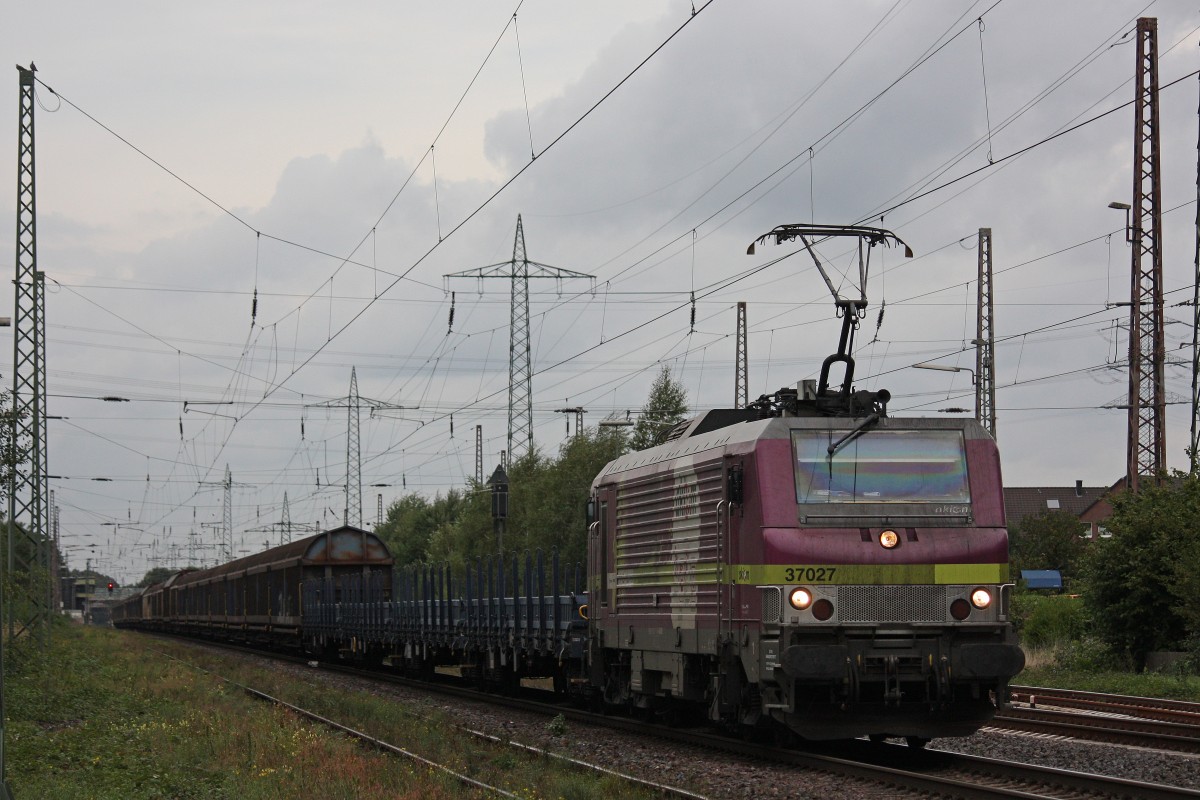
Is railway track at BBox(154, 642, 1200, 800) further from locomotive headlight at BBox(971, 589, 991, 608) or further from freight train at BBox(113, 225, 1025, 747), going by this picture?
locomotive headlight at BBox(971, 589, 991, 608)

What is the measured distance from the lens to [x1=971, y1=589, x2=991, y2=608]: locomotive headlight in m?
13.6

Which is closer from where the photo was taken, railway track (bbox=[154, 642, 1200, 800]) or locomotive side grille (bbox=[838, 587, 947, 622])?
railway track (bbox=[154, 642, 1200, 800])

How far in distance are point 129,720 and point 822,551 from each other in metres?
11.6

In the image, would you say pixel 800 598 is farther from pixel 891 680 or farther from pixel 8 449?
pixel 8 449

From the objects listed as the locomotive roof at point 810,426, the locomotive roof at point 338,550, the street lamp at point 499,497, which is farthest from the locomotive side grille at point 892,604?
the locomotive roof at point 338,550

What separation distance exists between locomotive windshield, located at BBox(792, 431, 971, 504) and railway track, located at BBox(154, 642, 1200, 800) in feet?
8.30

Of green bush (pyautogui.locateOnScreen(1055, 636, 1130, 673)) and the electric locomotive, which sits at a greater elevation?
the electric locomotive

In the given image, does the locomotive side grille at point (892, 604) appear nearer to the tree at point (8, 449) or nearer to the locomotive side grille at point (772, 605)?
the locomotive side grille at point (772, 605)

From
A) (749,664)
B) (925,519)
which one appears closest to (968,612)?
(925,519)

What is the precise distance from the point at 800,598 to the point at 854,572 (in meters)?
0.58

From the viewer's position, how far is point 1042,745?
605 inches

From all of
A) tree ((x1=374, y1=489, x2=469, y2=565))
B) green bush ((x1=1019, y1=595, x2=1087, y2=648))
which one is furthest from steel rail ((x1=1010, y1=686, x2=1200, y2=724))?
tree ((x1=374, y1=489, x2=469, y2=565))

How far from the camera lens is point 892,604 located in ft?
44.1

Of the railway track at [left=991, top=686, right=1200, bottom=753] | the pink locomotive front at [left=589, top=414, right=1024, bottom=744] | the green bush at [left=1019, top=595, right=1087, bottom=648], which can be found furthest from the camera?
the green bush at [left=1019, top=595, right=1087, bottom=648]
